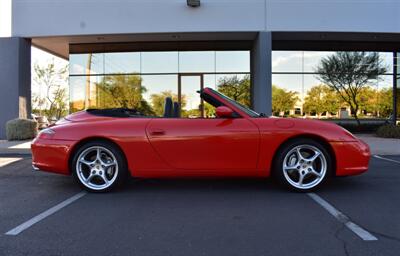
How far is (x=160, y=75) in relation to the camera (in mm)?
15375

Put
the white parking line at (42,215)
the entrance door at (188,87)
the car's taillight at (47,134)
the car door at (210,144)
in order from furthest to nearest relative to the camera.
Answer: the entrance door at (188,87)
the car's taillight at (47,134)
the car door at (210,144)
the white parking line at (42,215)

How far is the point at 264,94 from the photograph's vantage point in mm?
12305

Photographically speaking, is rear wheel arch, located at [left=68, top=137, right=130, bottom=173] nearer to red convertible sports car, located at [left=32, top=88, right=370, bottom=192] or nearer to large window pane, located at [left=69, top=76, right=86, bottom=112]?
red convertible sports car, located at [left=32, top=88, right=370, bottom=192]

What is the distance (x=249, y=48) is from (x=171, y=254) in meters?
12.8

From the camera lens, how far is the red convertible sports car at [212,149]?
4840mm

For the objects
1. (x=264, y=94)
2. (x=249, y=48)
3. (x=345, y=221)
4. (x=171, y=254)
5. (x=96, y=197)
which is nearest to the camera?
(x=171, y=254)

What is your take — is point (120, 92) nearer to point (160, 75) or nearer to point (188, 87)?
point (160, 75)

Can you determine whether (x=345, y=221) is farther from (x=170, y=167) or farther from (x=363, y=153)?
(x=170, y=167)

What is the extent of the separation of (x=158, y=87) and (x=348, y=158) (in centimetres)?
1132

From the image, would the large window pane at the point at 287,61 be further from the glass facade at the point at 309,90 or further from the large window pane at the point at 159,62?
the large window pane at the point at 159,62

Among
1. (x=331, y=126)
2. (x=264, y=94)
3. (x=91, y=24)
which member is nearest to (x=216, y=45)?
(x=264, y=94)

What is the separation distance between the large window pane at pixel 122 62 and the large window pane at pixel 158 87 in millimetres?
624

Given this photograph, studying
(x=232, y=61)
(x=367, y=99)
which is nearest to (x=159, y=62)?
(x=232, y=61)

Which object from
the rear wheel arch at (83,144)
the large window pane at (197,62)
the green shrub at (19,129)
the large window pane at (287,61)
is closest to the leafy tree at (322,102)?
the large window pane at (287,61)
